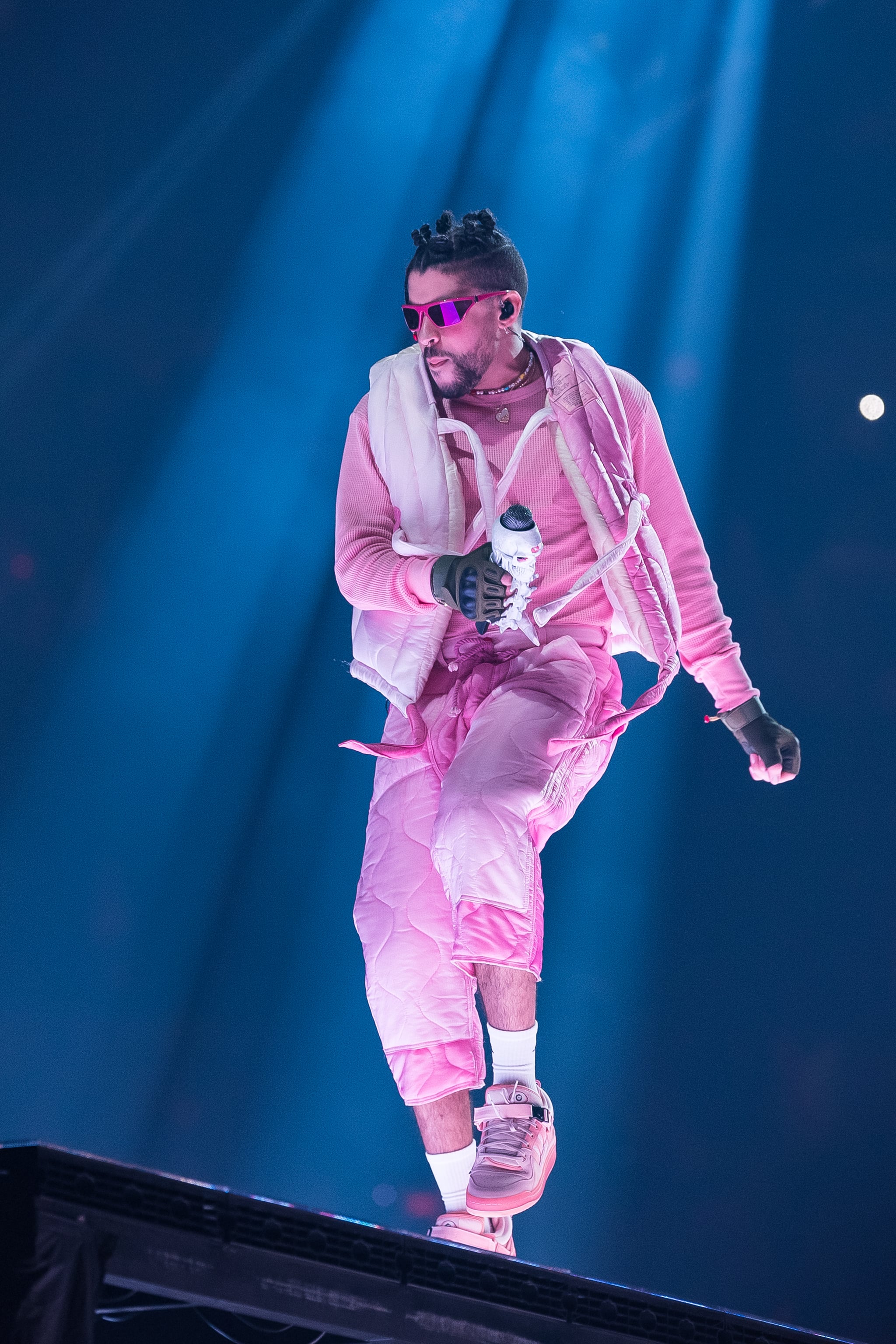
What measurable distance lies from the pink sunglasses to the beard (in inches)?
2.3

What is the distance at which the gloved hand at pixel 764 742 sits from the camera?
2059mm

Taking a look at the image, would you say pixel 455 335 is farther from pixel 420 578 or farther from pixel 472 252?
pixel 420 578

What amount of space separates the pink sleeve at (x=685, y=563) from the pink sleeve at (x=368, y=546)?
481mm

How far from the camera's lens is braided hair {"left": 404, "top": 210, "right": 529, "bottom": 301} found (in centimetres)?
199

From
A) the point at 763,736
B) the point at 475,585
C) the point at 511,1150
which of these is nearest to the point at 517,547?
the point at 475,585

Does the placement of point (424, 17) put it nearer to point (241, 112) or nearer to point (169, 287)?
point (241, 112)

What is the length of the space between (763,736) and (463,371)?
843 mm

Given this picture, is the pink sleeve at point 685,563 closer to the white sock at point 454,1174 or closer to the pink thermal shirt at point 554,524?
the pink thermal shirt at point 554,524

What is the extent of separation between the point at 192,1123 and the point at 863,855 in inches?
70.0

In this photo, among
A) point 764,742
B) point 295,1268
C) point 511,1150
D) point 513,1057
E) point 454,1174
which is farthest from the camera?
point 764,742

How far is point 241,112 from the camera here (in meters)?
2.88

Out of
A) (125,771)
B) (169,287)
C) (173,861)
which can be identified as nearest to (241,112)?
→ (169,287)

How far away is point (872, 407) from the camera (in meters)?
3.03

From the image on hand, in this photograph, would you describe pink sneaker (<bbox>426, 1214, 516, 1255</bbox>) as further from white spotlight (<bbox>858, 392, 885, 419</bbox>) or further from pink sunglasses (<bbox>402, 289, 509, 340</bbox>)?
white spotlight (<bbox>858, 392, 885, 419</bbox>)
